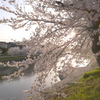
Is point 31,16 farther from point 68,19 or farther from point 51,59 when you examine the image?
point 51,59

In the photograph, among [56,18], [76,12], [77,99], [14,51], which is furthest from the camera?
[14,51]

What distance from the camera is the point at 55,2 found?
3.94m

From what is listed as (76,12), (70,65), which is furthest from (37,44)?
(76,12)

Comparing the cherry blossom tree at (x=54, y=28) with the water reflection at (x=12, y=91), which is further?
the water reflection at (x=12, y=91)

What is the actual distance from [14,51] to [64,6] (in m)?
48.2

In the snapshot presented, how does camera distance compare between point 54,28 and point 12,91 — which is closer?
point 54,28

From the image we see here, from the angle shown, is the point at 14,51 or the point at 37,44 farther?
the point at 14,51

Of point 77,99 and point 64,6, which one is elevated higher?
point 64,6

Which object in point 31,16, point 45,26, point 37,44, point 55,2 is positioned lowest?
point 37,44

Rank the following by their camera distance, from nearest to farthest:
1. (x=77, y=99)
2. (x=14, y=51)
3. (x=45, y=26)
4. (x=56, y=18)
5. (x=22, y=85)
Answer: (x=56, y=18) < (x=45, y=26) < (x=77, y=99) < (x=22, y=85) < (x=14, y=51)

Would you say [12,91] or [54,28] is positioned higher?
[54,28]

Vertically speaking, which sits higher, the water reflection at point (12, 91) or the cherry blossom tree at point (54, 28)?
the cherry blossom tree at point (54, 28)

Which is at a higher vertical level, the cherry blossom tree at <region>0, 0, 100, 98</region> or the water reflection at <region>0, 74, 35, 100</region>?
the cherry blossom tree at <region>0, 0, 100, 98</region>

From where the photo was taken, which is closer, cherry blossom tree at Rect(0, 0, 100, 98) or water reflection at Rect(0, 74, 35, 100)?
cherry blossom tree at Rect(0, 0, 100, 98)
